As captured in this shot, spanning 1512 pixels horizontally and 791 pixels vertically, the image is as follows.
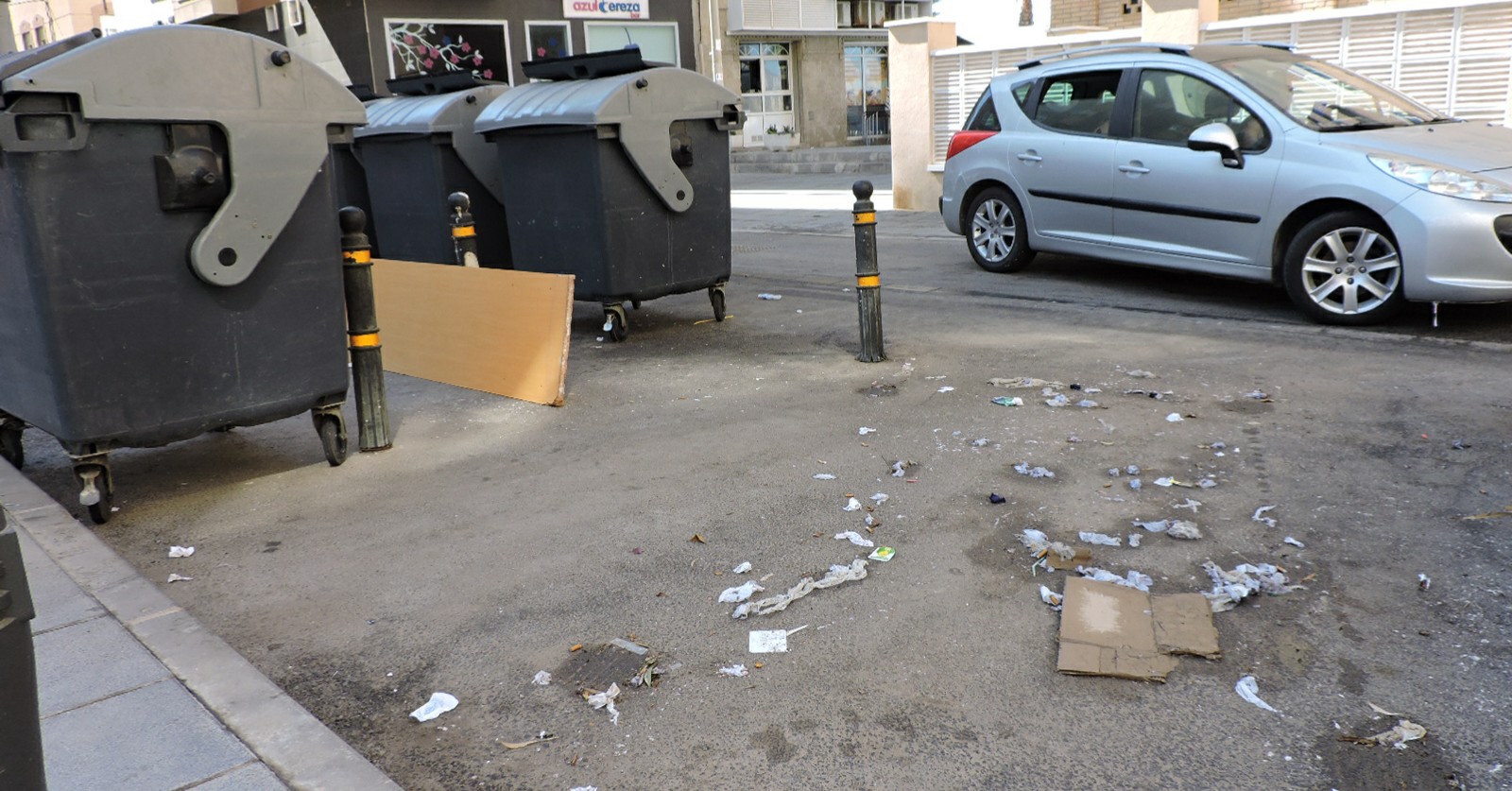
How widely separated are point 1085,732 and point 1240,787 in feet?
1.28

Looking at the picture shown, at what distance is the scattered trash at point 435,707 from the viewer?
10.5ft

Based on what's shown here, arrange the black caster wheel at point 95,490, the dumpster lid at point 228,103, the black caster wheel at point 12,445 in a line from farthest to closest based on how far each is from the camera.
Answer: the black caster wheel at point 12,445
the black caster wheel at point 95,490
the dumpster lid at point 228,103

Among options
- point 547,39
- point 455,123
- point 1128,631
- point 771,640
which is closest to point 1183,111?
point 455,123

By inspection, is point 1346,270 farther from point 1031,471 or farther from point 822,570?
point 822,570

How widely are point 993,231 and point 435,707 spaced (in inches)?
316

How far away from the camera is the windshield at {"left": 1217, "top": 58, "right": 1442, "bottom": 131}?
7.88 metres

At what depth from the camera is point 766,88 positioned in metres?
33.5

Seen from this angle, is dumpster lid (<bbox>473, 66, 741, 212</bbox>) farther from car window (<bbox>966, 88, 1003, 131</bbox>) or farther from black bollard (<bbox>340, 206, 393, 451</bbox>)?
car window (<bbox>966, 88, 1003, 131</bbox>)

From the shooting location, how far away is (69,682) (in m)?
3.32

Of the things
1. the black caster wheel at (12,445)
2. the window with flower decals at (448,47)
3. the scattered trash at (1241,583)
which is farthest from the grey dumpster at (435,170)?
the window with flower decals at (448,47)

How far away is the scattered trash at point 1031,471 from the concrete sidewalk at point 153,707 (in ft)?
9.78

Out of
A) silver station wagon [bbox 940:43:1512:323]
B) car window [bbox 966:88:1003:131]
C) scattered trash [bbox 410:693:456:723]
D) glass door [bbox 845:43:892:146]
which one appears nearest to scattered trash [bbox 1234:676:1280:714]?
scattered trash [bbox 410:693:456:723]

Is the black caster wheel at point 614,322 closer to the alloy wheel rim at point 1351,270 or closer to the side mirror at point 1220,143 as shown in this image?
the side mirror at point 1220,143

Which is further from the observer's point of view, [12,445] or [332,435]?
[12,445]
